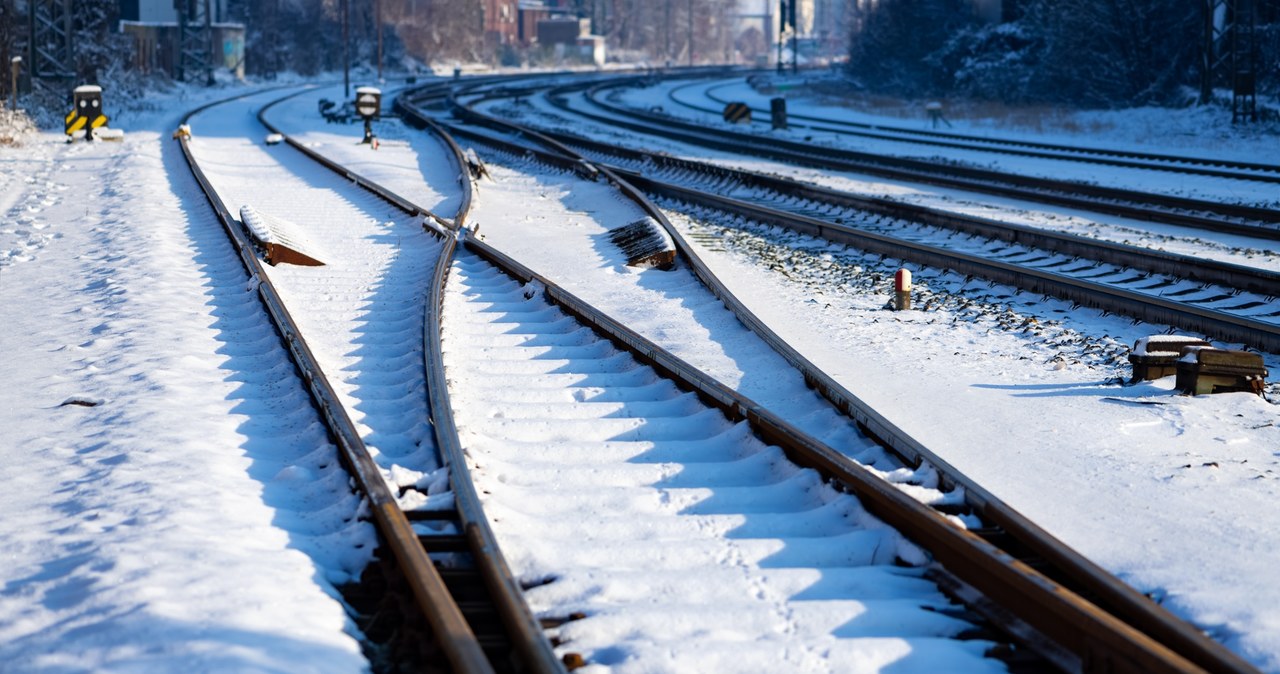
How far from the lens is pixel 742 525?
5809 mm

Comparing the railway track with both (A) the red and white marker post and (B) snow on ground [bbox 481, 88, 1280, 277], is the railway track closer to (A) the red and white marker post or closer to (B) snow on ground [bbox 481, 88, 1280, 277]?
(A) the red and white marker post

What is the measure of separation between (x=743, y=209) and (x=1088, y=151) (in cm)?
1342

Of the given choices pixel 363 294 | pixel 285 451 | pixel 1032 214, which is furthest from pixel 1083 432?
pixel 1032 214

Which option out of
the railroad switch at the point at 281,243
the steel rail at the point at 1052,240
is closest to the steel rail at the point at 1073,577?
the steel rail at the point at 1052,240

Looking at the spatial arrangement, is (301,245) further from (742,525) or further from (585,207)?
(742,525)

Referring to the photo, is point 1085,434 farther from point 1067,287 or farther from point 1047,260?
point 1047,260

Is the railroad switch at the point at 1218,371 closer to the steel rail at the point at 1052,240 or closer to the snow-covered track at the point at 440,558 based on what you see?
the steel rail at the point at 1052,240

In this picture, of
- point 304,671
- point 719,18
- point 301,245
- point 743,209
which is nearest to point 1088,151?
point 743,209

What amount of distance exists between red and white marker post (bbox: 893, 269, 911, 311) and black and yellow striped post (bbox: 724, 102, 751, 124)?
106 ft

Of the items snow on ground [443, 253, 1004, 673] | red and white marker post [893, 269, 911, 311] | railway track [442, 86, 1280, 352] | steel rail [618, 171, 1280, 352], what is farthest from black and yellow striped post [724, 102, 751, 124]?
snow on ground [443, 253, 1004, 673]

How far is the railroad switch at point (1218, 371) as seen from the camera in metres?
8.34

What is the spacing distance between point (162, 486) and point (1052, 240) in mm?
10434

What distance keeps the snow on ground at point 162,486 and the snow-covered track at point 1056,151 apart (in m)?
17.6

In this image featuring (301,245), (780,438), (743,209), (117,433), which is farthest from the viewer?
(743,209)
